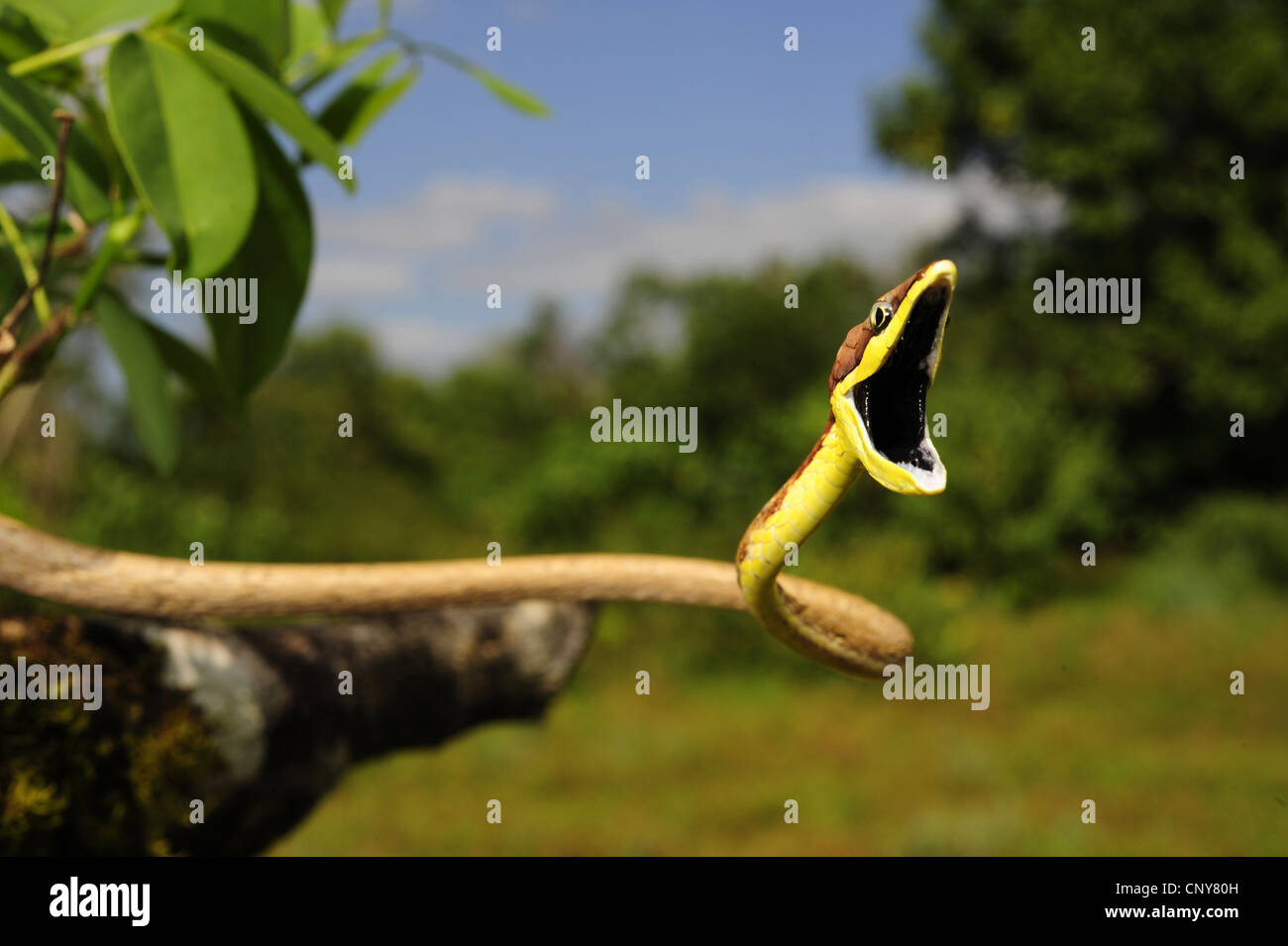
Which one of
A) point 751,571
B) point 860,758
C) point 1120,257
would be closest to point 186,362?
point 751,571

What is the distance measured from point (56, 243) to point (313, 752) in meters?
0.65

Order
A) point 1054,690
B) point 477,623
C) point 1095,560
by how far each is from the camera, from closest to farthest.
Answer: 1. point 477,623
2. point 1054,690
3. point 1095,560

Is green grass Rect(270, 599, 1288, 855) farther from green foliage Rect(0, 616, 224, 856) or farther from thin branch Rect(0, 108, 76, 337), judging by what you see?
thin branch Rect(0, 108, 76, 337)

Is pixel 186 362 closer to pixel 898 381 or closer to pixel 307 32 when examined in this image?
pixel 307 32

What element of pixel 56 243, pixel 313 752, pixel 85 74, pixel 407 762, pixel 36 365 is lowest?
pixel 407 762

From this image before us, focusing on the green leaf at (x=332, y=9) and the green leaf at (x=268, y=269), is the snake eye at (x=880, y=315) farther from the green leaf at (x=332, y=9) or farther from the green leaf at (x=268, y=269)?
the green leaf at (x=332, y=9)

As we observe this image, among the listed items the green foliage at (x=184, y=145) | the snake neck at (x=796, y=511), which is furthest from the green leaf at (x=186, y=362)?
the snake neck at (x=796, y=511)

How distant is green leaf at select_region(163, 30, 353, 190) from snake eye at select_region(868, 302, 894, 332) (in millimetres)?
516

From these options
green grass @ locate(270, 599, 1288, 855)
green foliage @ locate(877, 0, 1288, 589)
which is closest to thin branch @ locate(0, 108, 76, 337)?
green grass @ locate(270, 599, 1288, 855)

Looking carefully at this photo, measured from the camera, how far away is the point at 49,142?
86cm

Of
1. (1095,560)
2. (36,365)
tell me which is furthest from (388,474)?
(36,365)

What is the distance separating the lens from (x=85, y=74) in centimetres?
101

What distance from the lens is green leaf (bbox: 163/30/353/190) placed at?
2.74 ft

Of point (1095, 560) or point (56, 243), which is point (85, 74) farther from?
point (1095, 560)
